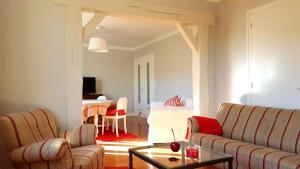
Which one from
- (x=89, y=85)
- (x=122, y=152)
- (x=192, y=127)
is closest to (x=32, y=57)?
(x=122, y=152)

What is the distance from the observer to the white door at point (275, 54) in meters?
3.08

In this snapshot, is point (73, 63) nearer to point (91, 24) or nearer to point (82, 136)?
point (91, 24)

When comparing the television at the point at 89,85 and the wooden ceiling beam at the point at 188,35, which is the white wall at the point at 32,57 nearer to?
the wooden ceiling beam at the point at 188,35

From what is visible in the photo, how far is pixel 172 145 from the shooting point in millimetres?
2465

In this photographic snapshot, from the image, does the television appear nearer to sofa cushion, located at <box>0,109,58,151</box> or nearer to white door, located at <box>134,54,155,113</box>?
white door, located at <box>134,54,155,113</box>

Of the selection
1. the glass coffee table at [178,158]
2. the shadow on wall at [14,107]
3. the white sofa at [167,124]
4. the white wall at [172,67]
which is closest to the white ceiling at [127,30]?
the white wall at [172,67]

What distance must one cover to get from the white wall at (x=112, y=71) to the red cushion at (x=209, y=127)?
5.67 meters

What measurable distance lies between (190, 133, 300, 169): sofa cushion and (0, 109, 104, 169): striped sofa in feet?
4.35

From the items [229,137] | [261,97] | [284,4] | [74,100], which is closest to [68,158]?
[74,100]

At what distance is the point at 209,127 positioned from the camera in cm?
339

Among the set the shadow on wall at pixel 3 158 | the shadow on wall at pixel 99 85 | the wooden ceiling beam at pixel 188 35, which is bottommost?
the shadow on wall at pixel 3 158

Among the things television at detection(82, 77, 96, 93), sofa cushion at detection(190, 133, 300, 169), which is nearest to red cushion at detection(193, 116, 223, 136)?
sofa cushion at detection(190, 133, 300, 169)

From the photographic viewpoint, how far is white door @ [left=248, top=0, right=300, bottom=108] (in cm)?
308

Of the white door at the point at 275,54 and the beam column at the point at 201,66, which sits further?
the beam column at the point at 201,66
